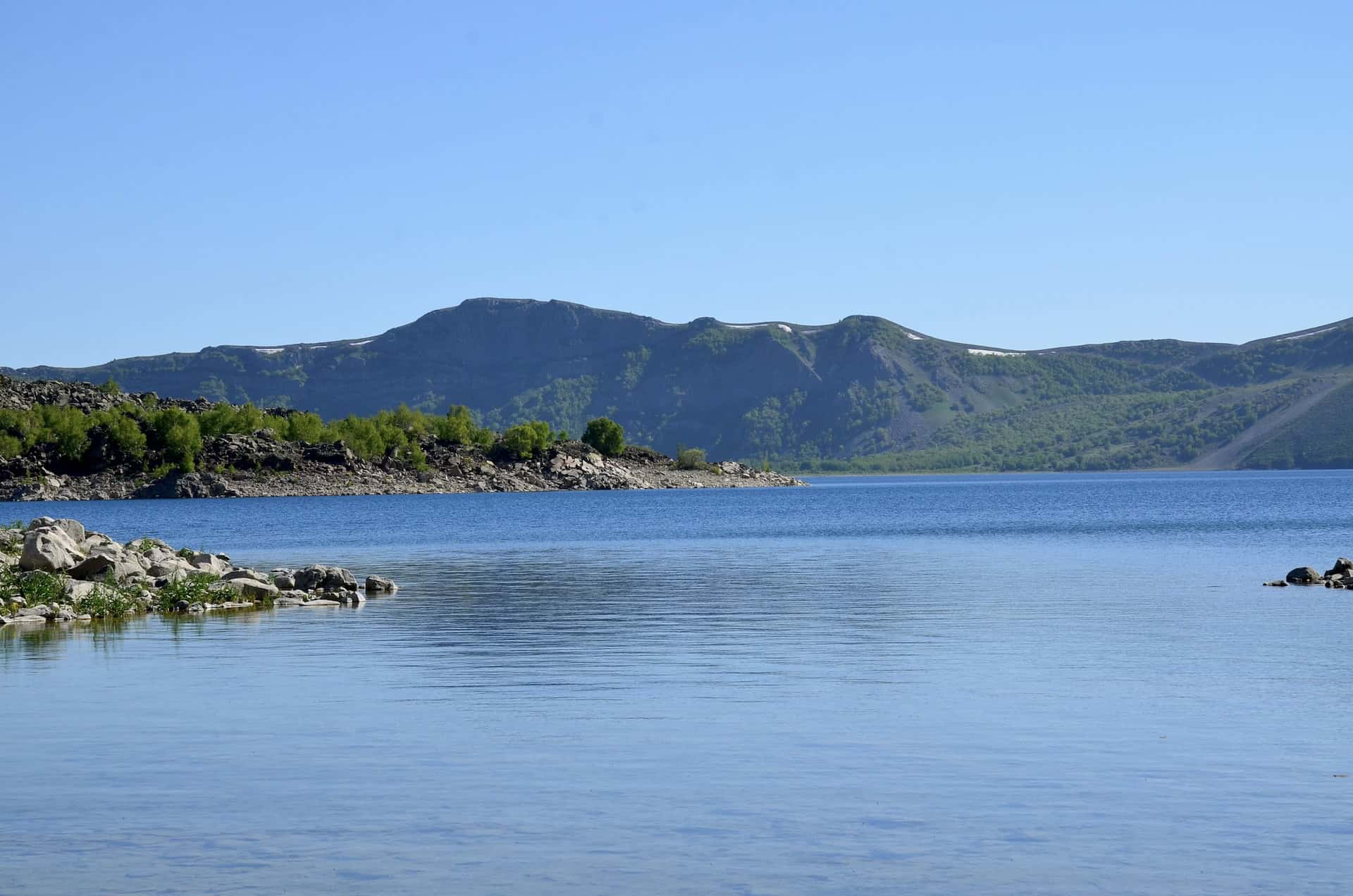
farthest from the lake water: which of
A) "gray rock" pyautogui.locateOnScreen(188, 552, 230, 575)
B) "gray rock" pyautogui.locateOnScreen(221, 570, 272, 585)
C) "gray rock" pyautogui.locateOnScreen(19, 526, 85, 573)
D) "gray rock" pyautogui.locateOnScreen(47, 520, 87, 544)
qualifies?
"gray rock" pyautogui.locateOnScreen(47, 520, 87, 544)

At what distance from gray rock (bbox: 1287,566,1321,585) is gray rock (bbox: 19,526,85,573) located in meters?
33.8

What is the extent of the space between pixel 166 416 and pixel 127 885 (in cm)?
19333

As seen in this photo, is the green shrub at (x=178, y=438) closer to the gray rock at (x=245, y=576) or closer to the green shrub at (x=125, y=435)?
the green shrub at (x=125, y=435)

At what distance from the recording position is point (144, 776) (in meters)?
16.5

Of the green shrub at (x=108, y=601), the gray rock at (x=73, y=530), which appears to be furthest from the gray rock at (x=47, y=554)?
the gray rock at (x=73, y=530)

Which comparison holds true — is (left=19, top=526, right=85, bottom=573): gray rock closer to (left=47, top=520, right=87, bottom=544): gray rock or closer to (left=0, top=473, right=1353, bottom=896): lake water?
(left=47, top=520, right=87, bottom=544): gray rock

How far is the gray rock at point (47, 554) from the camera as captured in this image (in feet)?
127

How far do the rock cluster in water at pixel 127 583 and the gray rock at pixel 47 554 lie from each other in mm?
26

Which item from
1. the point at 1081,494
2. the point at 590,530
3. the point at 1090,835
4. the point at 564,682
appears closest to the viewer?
the point at 1090,835

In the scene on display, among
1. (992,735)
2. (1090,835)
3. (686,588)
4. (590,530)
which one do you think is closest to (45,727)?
(992,735)

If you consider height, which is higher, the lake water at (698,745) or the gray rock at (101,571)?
the gray rock at (101,571)

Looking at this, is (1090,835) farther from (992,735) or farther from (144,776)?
(144,776)

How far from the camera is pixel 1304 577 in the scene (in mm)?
43000

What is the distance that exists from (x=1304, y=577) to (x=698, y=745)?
100ft
